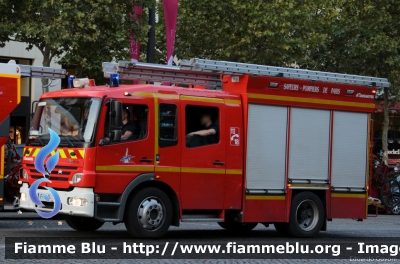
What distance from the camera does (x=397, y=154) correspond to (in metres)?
51.0

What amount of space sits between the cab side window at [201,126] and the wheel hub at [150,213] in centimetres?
114

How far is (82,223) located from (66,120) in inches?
87.5

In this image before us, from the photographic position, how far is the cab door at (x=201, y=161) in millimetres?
15180

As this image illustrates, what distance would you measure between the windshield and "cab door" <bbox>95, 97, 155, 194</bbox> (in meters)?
0.20

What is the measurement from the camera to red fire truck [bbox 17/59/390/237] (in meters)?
14.4

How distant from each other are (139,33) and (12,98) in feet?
29.1

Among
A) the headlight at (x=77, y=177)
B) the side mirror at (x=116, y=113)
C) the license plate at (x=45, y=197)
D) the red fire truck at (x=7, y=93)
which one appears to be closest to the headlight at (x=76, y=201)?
the headlight at (x=77, y=177)

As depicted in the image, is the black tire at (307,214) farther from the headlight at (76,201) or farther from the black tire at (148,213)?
the headlight at (76,201)

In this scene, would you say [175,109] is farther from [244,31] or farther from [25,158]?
[244,31]

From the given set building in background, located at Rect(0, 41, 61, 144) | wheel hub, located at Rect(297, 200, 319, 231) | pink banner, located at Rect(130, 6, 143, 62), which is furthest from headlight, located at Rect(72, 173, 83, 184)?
building in background, located at Rect(0, 41, 61, 144)

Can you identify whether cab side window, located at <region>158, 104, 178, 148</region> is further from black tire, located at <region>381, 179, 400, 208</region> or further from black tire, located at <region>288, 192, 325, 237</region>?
black tire, located at <region>381, 179, 400, 208</region>

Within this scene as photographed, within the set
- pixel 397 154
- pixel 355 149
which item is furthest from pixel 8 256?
pixel 397 154

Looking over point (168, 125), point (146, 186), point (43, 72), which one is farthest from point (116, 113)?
point (43, 72)

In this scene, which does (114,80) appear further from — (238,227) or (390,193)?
(390,193)
